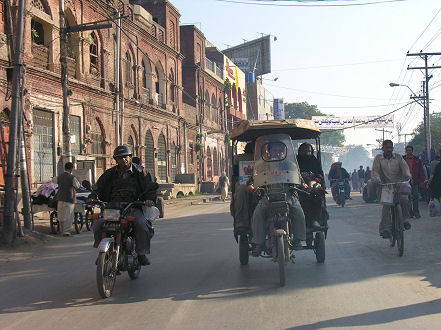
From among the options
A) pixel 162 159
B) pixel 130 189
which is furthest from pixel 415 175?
pixel 162 159

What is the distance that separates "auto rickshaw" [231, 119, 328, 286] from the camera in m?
6.38

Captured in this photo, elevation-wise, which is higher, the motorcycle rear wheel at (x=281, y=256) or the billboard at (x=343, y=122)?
the billboard at (x=343, y=122)

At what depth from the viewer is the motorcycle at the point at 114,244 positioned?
566cm

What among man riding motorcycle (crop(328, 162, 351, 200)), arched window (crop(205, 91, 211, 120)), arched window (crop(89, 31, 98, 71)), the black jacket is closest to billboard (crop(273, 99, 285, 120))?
arched window (crop(205, 91, 211, 120))

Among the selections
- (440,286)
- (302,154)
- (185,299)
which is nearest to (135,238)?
(185,299)

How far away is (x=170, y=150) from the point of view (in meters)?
37.0

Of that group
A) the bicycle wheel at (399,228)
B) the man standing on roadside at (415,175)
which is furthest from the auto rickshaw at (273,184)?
the man standing on roadside at (415,175)

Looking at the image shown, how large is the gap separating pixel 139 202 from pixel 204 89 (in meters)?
40.6

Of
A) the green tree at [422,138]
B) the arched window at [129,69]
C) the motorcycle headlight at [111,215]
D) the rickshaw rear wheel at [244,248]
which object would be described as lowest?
the rickshaw rear wheel at [244,248]

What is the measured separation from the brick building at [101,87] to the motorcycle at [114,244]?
13.4 m

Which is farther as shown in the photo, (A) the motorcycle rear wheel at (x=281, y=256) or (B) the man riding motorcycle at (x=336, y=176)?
(B) the man riding motorcycle at (x=336, y=176)

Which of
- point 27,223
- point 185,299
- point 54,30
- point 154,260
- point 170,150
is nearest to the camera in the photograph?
point 185,299

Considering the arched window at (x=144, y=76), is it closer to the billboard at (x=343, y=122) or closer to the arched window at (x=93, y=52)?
the arched window at (x=93, y=52)

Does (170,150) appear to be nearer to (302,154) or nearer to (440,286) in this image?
(302,154)
